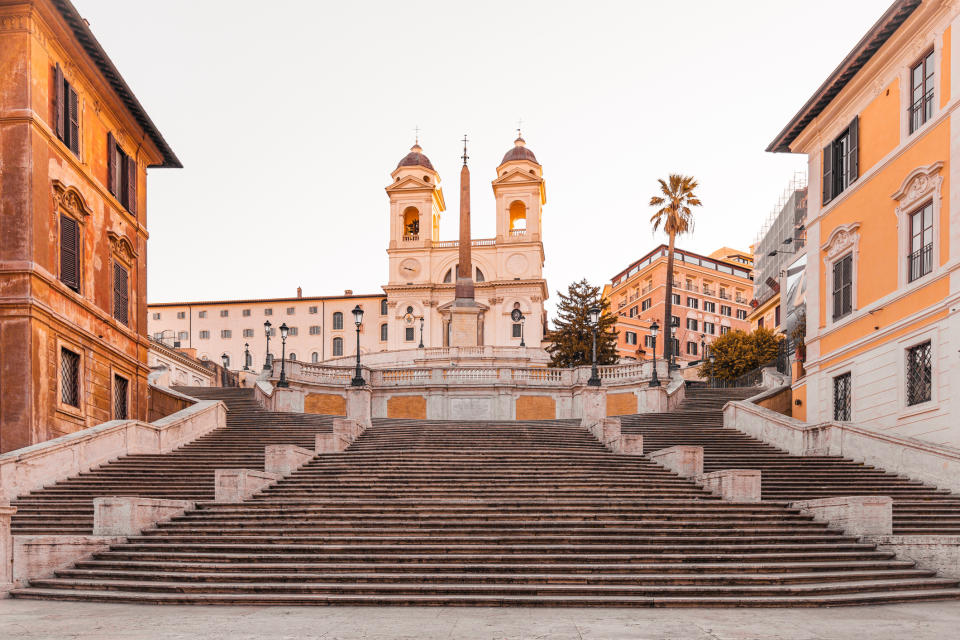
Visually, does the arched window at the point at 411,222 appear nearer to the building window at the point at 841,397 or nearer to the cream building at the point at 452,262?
the cream building at the point at 452,262

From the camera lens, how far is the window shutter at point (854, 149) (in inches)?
1024

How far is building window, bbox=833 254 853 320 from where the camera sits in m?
26.1

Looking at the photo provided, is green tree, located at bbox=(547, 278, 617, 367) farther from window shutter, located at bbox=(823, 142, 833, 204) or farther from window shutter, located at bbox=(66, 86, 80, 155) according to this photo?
window shutter, located at bbox=(66, 86, 80, 155)

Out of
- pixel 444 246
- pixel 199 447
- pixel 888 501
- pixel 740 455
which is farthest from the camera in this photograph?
pixel 444 246

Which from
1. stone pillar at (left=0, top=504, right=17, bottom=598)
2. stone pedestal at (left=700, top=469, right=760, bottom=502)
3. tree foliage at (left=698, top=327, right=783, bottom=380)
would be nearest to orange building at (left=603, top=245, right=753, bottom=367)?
tree foliage at (left=698, top=327, right=783, bottom=380)

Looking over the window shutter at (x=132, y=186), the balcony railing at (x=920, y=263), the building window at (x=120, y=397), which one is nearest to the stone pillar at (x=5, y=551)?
the building window at (x=120, y=397)

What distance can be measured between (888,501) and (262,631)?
11.2 meters

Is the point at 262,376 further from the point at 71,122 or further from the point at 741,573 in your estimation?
the point at 741,573

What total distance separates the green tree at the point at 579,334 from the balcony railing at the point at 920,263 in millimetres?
28562

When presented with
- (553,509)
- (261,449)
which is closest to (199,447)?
(261,449)

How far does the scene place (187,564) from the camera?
14250 mm

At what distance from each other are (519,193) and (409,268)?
1424 centimetres

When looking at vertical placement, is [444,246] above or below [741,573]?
above

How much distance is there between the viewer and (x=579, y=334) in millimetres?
52781
